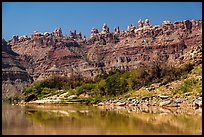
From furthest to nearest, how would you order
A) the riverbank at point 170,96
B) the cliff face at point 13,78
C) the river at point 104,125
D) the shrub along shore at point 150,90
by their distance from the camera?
the cliff face at point 13,78, the shrub along shore at point 150,90, the riverbank at point 170,96, the river at point 104,125

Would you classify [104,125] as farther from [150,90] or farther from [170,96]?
[150,90]

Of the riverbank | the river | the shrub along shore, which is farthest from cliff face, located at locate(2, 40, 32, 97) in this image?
the river

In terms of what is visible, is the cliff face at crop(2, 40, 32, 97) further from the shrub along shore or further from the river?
the river

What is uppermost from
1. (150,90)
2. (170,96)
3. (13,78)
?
(13,78)

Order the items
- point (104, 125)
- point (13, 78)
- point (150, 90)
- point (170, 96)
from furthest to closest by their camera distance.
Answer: point (13, 78) → point (150, 90) → point (170, 96) → point (104, 125)

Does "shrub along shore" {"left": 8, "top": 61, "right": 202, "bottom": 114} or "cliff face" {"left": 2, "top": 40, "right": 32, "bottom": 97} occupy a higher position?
"cliff face" {"left": 2, "top": 40, "right": 32, "bottom": 97}

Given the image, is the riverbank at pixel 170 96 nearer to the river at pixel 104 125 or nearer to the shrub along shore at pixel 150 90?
the shrub along shore at pixel 150 90

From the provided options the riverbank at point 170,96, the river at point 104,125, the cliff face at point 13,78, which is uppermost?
the cliff face at point 13,78

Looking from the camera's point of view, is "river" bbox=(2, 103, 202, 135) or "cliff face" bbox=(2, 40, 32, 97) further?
"cliff face" bbox=(2, 40, 32, 97)

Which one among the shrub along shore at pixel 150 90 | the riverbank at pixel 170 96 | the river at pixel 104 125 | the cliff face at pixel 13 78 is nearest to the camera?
the river at pixel 104 125

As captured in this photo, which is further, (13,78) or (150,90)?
(13,78)

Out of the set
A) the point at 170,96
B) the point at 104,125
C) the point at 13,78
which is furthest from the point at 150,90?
the point at 13,78

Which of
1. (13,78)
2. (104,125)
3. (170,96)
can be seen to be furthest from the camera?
(13,78)

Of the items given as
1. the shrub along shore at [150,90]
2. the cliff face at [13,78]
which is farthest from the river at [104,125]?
the cliff face at [13,78]
